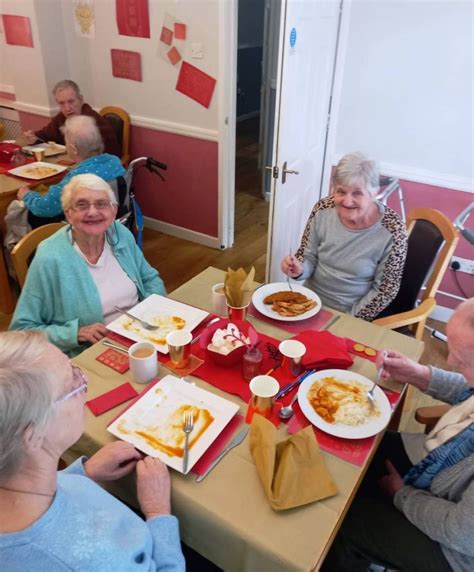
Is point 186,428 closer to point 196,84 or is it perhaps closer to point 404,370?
point 404,370

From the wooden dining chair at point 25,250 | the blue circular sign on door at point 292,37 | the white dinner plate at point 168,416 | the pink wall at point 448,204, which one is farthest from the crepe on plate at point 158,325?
the pink wall at point 448,204

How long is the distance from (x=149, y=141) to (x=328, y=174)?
4.95 feet

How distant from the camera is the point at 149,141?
3.75m

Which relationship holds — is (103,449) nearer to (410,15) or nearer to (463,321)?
(463,321)

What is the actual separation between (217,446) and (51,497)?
0.41 meters

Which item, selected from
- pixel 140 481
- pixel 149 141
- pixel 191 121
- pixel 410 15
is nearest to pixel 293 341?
pixel 140 481

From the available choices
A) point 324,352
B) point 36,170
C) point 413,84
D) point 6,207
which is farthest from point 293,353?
point 36,170

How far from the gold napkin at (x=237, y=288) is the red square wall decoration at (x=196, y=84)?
2.17 meters

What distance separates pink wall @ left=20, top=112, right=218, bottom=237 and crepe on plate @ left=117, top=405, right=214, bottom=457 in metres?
2.60

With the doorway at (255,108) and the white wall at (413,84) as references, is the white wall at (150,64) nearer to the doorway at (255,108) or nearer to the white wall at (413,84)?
the white wall at (413,84)

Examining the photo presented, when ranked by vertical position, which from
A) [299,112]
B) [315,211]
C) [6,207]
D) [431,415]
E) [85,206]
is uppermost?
[299,112]

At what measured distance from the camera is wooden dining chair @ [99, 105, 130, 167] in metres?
3.68

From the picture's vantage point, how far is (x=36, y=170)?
2.96m

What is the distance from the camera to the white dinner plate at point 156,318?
1.51 m
